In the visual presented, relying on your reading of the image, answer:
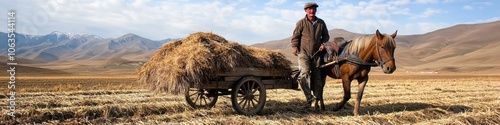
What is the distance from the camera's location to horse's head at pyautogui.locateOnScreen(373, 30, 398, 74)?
776cm

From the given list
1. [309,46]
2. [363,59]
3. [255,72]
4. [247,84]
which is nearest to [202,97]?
[247,84]

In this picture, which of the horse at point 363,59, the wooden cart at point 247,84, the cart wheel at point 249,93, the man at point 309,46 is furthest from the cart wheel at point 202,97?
the horse at point 363,59

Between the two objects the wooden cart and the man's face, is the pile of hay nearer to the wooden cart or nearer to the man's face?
the wooden cart

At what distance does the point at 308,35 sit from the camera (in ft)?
28.4

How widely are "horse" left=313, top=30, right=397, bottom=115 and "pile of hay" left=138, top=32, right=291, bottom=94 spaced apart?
4.55 ft

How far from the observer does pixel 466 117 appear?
7684 millimetres

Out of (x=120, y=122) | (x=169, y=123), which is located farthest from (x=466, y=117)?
(x=120, y=122)

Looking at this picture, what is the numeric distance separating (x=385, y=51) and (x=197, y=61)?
3.83 metres

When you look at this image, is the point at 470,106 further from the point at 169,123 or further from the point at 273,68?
the point at 169,123

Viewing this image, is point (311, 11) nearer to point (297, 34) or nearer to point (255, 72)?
point (297, 34)

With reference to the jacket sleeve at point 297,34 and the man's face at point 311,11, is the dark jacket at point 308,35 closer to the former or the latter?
the jacket sleeve at point 297,34

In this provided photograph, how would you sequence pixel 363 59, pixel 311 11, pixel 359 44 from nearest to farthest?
1. pixel 363 59
2. pixel 359 44
3. pixel 311 11

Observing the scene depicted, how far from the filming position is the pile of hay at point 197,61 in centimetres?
707

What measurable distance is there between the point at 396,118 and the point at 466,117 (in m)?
1.44
